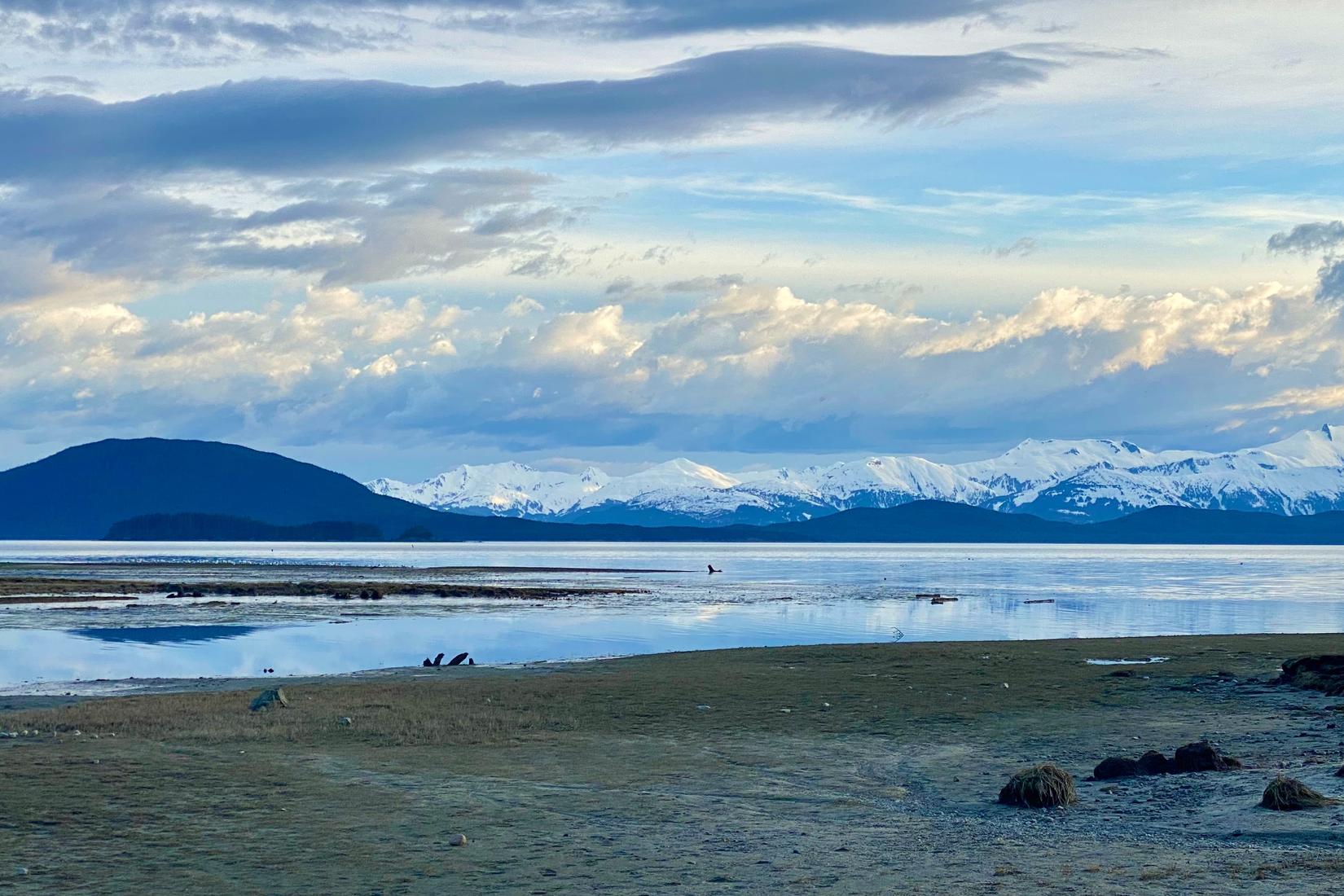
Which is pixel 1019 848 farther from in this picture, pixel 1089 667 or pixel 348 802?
pixel 1089 667

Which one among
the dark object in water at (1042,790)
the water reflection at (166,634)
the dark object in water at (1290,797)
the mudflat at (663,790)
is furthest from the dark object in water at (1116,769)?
the water reflection at (166,634)

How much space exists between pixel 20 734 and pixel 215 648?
28.4m

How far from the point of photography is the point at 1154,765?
2055cm

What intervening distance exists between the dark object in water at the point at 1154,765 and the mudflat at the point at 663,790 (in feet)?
1.49

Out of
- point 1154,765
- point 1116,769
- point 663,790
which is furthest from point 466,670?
point 1154,765

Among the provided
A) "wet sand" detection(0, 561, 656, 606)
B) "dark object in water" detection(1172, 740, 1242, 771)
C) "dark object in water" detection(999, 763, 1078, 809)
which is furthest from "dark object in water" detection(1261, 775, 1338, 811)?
"wet sand" detection(0, 561, 656, 606)

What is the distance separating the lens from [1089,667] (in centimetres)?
3881

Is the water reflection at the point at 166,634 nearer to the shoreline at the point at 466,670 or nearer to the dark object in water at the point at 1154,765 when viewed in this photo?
the shoreline at the point at 466,670

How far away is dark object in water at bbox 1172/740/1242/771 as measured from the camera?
20.4 metres

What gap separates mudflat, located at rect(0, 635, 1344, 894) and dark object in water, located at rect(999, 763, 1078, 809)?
24 centimetres

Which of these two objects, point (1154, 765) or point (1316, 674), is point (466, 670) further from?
point (1154, 765)

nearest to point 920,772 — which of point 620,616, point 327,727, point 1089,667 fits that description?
point 327,727

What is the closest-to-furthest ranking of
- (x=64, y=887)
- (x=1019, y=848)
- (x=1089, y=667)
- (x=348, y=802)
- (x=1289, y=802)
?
(x=64, y=887) < (x=1019, y=848) < (x=1289, y=802) < (x=348, y=802) < (x=1089, y=667)

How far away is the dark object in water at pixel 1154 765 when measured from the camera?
2042 centimetres
